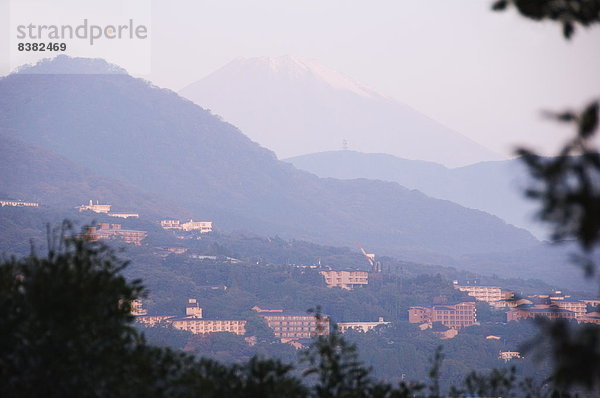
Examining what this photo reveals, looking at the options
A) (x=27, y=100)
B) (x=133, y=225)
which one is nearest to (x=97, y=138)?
(x=27, y=100)

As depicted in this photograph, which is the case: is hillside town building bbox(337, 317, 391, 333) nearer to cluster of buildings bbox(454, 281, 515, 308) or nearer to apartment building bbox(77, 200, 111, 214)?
cluster of buildings bbox(454, 281, 515, 308)

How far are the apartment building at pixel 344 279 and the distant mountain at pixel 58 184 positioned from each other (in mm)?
32813

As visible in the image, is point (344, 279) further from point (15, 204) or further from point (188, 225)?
point (15, 204)

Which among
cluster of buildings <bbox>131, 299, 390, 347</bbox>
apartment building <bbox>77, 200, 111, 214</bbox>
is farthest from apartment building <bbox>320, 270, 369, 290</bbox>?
apartment building <bbox>77, 200, 111, 214</bbox>

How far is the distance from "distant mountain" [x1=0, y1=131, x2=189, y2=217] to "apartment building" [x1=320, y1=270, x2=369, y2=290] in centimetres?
3281

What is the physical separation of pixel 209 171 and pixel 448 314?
84363 mm

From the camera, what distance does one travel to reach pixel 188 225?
125750 mm

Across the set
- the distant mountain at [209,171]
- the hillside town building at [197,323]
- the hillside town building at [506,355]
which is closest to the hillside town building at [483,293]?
the hillside town building at [197,323]

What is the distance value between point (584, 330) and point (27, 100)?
181 m

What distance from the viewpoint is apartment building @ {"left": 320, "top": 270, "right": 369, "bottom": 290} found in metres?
101

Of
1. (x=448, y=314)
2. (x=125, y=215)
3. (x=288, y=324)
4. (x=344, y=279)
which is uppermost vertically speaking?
(x=125, y=215)

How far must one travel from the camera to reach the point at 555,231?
5887 millimetres

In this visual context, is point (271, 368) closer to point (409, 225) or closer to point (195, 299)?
point (195, 299)

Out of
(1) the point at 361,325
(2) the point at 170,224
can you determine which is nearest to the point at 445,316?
(1) the point at 361,325
